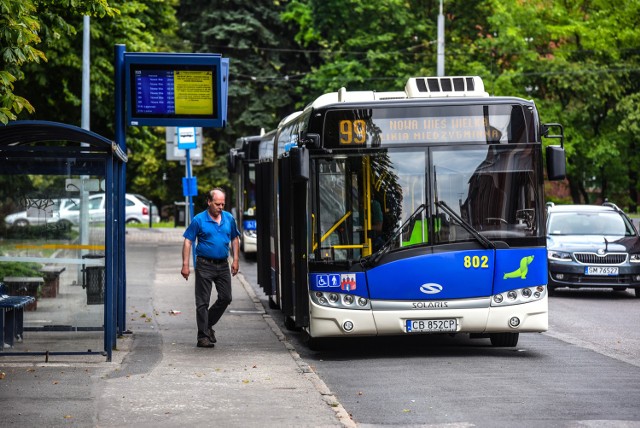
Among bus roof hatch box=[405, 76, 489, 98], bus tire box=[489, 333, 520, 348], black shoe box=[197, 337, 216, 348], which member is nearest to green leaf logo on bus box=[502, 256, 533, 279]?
bus tire box=[489, 333, 520, 348]

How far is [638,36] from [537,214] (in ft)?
129

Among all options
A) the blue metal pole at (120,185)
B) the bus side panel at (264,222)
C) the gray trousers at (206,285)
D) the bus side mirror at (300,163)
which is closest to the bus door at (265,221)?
the bus side panel at (264,222)

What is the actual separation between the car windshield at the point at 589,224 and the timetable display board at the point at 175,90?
31.3 feet

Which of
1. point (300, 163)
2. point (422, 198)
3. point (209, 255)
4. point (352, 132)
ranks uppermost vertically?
point (352, 132)

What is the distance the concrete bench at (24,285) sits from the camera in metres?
14.8

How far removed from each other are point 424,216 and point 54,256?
162 inches

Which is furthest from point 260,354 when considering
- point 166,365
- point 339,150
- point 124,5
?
point 124,5

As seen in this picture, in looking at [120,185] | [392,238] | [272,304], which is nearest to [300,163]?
[392,238]

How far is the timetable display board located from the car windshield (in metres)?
9.55

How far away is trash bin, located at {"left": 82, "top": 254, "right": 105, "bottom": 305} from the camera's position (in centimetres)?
1434

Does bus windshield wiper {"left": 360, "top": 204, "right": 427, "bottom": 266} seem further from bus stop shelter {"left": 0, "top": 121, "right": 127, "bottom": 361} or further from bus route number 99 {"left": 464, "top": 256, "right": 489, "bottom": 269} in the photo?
bus stop shelter {"left": 0, "top": 121, "right": 127, "bottom": 361}

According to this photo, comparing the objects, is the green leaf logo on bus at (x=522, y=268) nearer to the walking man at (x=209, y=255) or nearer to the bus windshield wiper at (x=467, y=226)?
the bus windshield wiper at (x=467, y=226)

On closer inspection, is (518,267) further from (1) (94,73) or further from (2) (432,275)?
(1) (94,73)

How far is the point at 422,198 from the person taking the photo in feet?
43.7
